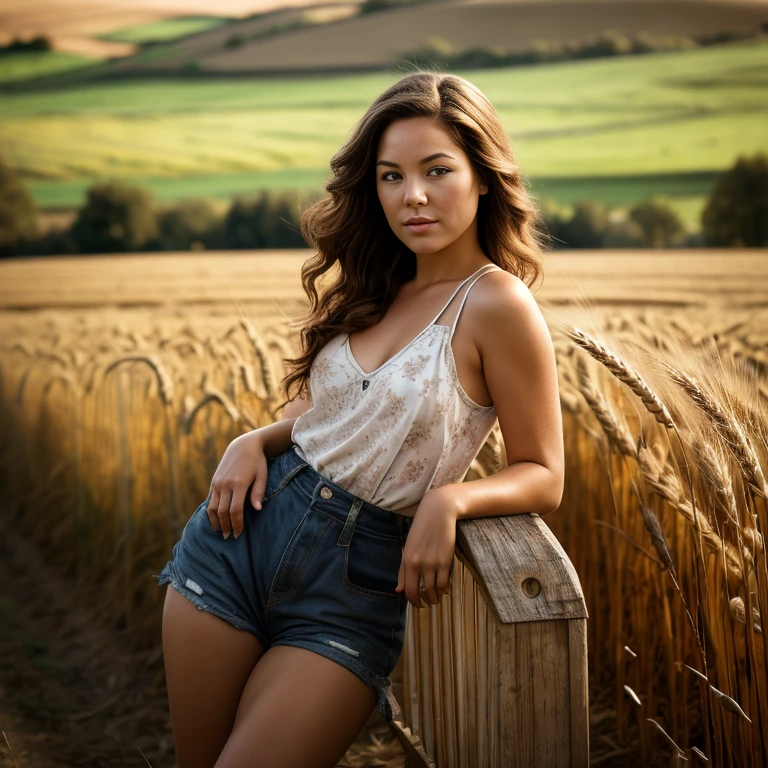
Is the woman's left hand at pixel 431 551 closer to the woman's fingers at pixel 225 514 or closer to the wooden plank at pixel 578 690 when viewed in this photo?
the wooden plank at pixel 578 690

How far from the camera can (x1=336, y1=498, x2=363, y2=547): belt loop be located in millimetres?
1294

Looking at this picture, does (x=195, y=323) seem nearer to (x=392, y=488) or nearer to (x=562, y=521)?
(x=562, y=521)

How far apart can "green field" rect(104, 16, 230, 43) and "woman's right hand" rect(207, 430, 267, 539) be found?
549 cm

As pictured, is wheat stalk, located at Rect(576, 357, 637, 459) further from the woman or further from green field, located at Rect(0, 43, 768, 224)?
green field, located at Rect(0, 43, 768, 224)

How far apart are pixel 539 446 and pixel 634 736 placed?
52.1 inches

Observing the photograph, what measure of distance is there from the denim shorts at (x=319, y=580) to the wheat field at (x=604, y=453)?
1.40 ft

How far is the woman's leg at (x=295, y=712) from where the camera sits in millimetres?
1205

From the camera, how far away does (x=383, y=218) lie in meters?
1.54

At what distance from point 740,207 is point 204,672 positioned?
4798 millimetres

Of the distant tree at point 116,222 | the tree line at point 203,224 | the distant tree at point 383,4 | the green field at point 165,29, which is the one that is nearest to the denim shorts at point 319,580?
the tree line at point 203,224

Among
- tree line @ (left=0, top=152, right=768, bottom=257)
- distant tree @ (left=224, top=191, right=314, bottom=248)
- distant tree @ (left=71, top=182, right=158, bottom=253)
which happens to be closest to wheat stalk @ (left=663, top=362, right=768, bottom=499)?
tree line @ (left=0, top=152, right=768, bottom=257)

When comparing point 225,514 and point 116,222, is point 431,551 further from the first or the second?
point 116,222

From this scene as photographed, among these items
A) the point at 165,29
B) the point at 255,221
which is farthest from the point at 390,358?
the point at 165,29

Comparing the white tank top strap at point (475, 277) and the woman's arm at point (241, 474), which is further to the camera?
the woman's arm at point (241, 474)
